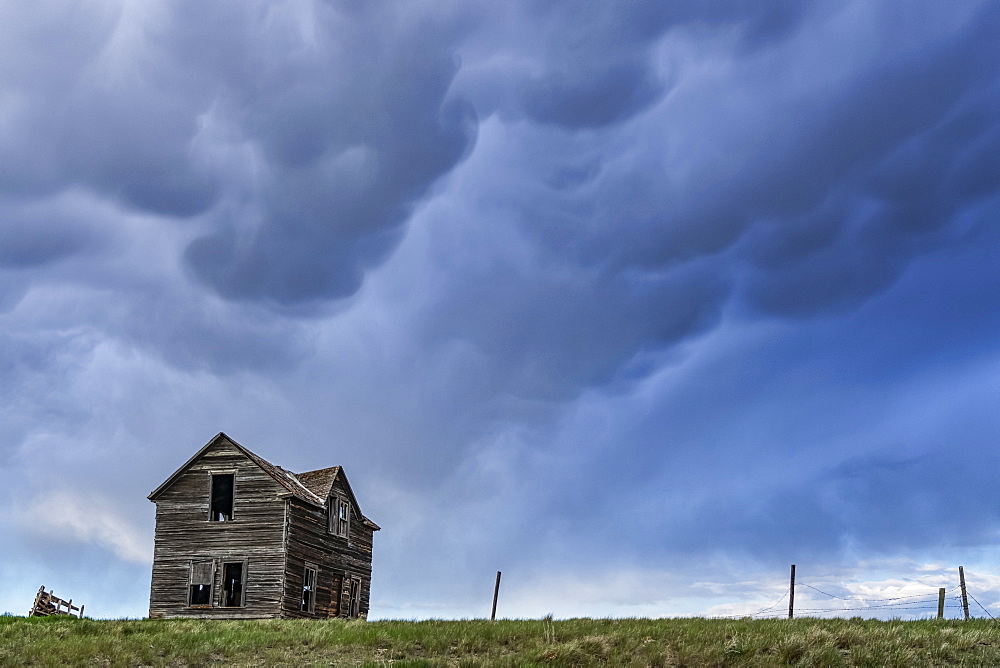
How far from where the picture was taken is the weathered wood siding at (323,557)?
43.2m

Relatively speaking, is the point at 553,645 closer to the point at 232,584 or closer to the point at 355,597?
the point at 232,584

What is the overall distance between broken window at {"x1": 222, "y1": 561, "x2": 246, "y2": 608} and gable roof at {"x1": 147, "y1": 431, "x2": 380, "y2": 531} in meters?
4.46

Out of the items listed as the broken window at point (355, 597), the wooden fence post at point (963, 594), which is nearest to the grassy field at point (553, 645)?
the wooden fence post at point (963, 594)

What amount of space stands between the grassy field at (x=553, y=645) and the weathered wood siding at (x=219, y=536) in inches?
733

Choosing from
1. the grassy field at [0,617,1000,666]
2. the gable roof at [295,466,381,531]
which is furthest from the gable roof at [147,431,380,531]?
the grassy field at [0,617,1000,666]

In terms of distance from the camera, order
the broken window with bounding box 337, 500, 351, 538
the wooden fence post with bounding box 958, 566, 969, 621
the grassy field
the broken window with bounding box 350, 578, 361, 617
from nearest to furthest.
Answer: the grassy field < the wooden fence post with bounding box 958, 566, 969, 621 < the broken window with bounding box 337, 500, 351, 538 < the broken window with bounding box 350, 578, 361, 617

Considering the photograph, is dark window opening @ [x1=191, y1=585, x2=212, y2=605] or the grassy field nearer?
the grassy field

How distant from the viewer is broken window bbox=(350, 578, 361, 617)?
49.7 m

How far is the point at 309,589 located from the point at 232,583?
3.79m

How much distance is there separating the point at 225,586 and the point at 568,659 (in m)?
29.2

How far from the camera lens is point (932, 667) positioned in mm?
19234

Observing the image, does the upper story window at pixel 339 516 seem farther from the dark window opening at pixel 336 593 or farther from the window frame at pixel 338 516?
the dark window opening at pixel 336 593

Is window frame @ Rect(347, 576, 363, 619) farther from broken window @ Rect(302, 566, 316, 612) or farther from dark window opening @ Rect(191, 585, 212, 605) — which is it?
dark window opening @ Rect(191, 585, 212, 605)

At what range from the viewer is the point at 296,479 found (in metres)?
49.5
